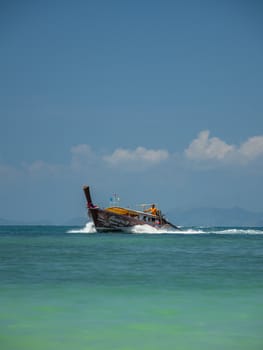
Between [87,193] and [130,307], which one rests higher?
[87,193]

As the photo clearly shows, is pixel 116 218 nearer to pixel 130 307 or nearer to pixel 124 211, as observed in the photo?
pixel 124 211

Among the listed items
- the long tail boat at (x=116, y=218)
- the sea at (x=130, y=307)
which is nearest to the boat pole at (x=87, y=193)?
the long tail boat at (x=116, y=218)

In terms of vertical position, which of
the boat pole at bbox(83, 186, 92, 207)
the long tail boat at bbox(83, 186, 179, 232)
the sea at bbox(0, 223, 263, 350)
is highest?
the boat pole at bbox(83, 186, 92, 207)

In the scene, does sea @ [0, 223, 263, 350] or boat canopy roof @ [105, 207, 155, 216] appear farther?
boat canopy roof @ [105, 207, 155, 216]

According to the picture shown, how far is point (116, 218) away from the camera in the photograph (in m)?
48.6

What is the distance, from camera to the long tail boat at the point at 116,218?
48.3 m

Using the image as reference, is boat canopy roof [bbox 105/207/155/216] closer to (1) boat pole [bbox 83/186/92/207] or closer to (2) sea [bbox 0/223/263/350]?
(1) boat pole [bbox 83/186/92/207]

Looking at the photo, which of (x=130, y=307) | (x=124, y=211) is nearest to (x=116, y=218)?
(x=124, y=211)

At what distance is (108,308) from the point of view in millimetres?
10953

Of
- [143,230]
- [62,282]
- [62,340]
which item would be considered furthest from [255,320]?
[143,230]

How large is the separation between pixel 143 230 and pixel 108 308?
1504 inches

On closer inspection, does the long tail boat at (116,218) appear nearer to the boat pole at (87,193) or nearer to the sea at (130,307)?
the boat pole at (87,193)

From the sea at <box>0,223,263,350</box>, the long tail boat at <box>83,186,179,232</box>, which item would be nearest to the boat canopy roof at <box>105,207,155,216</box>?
the long tail boat at <box>83,186,179,232</box>

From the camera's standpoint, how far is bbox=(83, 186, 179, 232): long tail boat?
48.3m
